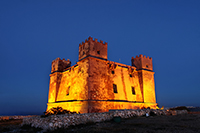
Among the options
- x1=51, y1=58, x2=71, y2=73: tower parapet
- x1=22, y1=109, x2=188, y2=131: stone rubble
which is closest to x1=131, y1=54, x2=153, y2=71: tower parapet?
x1=51, y1=58, x2=71, y2=73: tower parapet

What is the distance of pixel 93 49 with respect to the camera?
21.6 metres

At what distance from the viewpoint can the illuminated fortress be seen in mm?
19766

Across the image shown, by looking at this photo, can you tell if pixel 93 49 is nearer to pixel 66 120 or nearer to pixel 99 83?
pixel 99 83

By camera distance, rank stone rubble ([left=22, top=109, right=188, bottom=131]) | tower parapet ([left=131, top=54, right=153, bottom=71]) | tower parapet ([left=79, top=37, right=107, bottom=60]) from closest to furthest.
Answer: stone rubble ([left=22, top=109, right=188, bottom=131]), tower parapet ([left=79, top=37, right=107, bottom=60]), tower parapet ([left=131, top=54, right=153, bottom=71])

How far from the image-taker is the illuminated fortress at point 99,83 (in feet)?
64.8

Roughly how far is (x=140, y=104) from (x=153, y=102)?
10.2 feet

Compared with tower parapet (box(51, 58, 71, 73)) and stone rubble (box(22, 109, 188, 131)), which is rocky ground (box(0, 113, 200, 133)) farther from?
tower parapet (box(51, 58, 71, 73))

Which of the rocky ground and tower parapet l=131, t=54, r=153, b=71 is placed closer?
the rocky ground

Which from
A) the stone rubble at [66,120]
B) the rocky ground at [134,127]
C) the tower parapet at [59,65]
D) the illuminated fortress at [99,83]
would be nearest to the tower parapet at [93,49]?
the illuminated fortress at [99,83]

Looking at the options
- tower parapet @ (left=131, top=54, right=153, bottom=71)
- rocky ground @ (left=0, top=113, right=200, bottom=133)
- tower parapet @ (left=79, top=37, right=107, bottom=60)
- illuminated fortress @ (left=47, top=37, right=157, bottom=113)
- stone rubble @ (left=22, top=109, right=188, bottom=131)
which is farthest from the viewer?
tower parapet @ (left=131, top=54, right=153, bottom=71)

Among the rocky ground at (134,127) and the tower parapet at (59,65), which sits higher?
the tower parapet at (59,65)

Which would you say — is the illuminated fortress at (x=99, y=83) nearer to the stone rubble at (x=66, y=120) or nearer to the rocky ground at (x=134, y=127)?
the stone rubble at (x=66, y=120)

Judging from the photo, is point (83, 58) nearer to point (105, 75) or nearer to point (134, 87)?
point (105, 75)

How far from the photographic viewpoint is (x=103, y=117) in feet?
44.3
